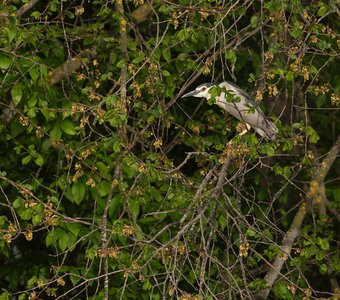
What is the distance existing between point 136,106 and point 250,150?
760 mm

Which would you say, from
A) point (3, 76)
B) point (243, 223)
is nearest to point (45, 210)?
point (243, 223)

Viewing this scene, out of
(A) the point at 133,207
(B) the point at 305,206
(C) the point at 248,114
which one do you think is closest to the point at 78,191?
(A) the point at 133,207

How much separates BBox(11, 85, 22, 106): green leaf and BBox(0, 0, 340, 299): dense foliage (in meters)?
0.01

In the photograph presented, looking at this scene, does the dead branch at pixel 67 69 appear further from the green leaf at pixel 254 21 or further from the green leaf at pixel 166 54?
the green leaf at pixel 254 21

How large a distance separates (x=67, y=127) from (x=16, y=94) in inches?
13.6

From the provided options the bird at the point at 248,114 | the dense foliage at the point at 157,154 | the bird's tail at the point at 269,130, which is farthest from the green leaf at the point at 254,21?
the bird's tail at the point at 269,130

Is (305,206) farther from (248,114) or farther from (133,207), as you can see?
(248,114)

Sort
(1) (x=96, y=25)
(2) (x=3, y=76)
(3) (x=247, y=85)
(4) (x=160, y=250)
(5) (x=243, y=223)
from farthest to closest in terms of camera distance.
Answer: (3) (x=247, y=85) < (1) (x=96, y=25) < (2) (x=3, y=76) < (5) (x=243, y=223) < (4) (x=160, y=250)

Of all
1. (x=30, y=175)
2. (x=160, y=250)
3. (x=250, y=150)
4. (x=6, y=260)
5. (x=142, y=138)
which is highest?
(x=250, y=150)

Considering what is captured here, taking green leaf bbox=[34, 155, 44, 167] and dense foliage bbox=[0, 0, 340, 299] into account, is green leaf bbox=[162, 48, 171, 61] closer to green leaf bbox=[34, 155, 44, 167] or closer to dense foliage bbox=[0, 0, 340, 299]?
dense foliage bbox=[0, 0, 340, 299]

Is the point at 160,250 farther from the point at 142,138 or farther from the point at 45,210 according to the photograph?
the point at 142,138

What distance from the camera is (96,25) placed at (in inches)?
222

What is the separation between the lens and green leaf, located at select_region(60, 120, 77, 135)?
5.18 meters

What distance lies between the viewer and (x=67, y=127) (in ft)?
17.1
